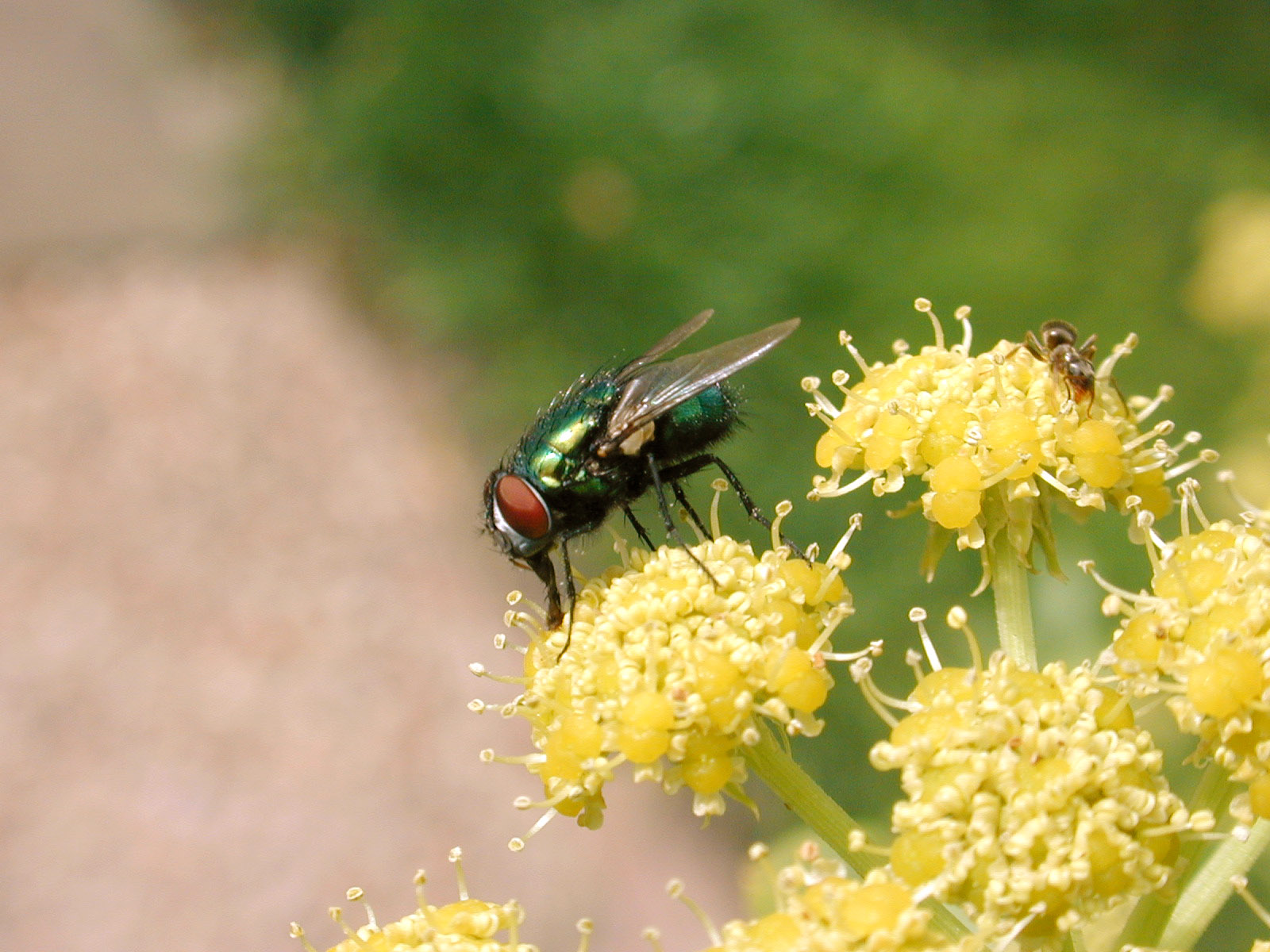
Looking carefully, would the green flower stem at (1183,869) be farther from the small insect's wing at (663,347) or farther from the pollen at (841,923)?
the small insect's wing at (663,347)

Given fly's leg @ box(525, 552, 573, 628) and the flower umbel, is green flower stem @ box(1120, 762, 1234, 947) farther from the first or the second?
fly's leg @ box(525, 552, 573, 628)

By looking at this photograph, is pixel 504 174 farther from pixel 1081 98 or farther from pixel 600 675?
pixel 600 675

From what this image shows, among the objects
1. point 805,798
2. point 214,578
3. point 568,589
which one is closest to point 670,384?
point 568,589

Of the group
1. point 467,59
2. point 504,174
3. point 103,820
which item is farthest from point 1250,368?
point 103,820

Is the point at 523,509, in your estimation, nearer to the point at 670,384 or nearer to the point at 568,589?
the point at 568,589

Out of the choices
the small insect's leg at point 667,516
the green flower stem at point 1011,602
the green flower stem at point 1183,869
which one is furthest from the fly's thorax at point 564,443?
the green flower stem at point 1183,869

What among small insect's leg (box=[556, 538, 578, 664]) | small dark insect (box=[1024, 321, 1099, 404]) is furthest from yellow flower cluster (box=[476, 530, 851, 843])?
small dark insect (box=[1024, 321, 1099, 404])
